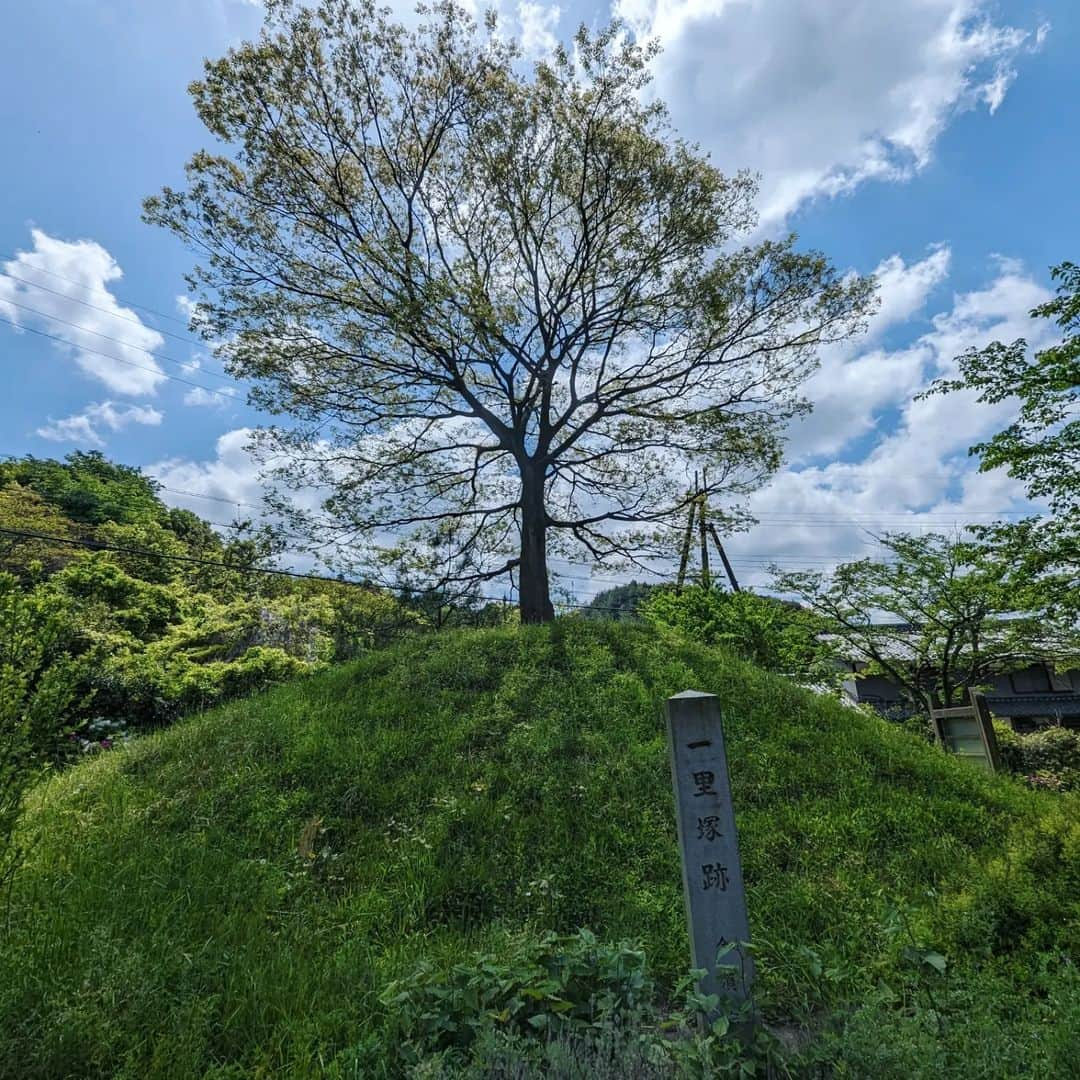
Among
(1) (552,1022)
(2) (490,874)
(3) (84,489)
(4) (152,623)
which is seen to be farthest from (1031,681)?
(3) (84,489)

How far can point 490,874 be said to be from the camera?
4285 millimetres

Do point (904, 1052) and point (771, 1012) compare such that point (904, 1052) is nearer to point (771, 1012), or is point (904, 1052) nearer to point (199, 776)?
point (771, 1012)

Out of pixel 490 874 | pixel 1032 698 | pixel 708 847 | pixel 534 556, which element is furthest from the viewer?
pixel 1032 698

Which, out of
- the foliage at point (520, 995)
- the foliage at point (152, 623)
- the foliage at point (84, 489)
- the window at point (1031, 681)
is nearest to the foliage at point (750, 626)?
the foliage at point (152, 623)

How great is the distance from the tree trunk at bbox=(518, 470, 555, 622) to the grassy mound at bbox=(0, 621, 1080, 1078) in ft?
11.6

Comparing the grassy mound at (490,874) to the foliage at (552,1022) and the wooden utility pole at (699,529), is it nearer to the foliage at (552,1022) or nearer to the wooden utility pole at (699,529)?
the foliage at (552,1022)

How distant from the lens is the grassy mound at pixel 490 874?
7.98 feet

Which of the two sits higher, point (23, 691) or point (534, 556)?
point (534, 556)

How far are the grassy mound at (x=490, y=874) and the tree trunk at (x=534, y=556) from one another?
11.6ft

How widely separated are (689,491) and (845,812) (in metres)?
8.08

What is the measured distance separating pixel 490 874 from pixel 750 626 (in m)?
8.18

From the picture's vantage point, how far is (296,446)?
1109 centimetres

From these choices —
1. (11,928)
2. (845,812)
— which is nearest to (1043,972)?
(845,812)

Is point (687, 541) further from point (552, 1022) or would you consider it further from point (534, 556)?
point (552, 1022)
